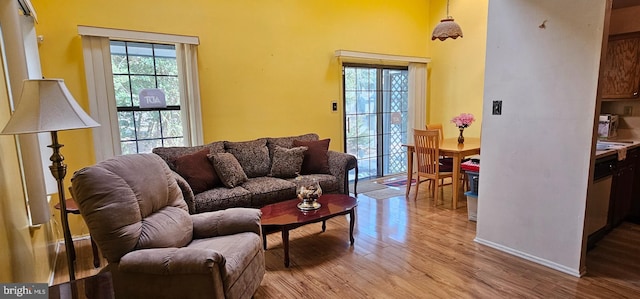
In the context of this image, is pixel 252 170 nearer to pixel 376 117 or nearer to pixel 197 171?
pixel 197 171

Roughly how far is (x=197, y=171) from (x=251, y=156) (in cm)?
70

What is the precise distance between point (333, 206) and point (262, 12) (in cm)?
267

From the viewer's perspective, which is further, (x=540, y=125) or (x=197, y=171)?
(x=197, y=171)

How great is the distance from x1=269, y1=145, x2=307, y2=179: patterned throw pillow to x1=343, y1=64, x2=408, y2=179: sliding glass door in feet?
4.98

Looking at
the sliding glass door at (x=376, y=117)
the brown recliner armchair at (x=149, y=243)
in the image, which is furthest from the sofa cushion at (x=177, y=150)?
the sliding glass door at (x=376, y=117)

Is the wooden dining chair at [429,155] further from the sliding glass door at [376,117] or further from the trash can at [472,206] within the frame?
the sliding glass door at [376,117]

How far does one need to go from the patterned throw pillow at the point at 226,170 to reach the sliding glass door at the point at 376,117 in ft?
7.32

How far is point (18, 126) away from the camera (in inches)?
64.8

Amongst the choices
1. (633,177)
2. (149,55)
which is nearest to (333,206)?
(149,55)

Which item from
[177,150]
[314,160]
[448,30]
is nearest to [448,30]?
[448,30]

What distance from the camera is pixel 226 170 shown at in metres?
3.50

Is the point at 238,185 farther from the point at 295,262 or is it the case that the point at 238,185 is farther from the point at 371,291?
the point at 371,291

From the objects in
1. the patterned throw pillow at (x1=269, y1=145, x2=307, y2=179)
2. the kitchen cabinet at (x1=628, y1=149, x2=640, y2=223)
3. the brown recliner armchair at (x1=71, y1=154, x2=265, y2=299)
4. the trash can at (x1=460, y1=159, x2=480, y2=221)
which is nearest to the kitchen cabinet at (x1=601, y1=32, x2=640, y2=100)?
the kitchen cabinet at (x1=628, y1=149, x2=640, y2=223)

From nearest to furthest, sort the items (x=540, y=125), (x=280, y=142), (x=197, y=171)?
(x=540, y=125)
(x=197, y=171)
(x=280, y=142)
